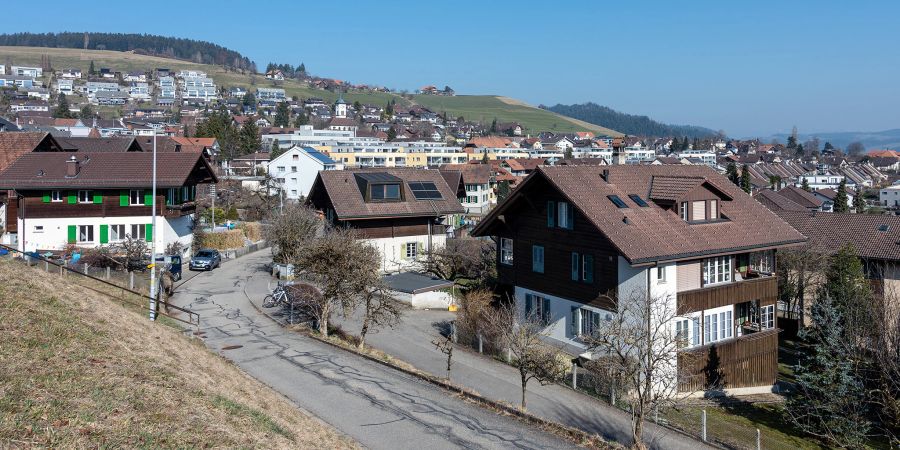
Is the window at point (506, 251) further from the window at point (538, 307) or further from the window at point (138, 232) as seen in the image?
the window at point (138, 232)

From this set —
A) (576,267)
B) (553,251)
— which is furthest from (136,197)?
(576,267)

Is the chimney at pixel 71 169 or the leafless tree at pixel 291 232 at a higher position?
the chimney at pixel 71 169

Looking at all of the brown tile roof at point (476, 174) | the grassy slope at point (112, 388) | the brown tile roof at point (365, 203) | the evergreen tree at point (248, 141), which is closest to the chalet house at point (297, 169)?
the brown tile roof at point (476, 174)

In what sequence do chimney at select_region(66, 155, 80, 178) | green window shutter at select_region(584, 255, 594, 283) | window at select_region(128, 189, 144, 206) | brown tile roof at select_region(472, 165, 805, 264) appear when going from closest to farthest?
brown tile roof at select_region(472, 165, 805, 264)
green window shutter at select_region(584, 255, 594, 283)
chimney at select_region(66, 155, 80, 178)
window at select_region(128, 189, 144, 206)

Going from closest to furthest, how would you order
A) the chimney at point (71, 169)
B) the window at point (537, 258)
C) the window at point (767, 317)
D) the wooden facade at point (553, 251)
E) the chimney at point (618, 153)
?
the wooden facade at point (553, 251) < the window at point (767, 317) < the window at point (537, 258) < the chimney at point (618, 153) < the chimney at point (71, 169)

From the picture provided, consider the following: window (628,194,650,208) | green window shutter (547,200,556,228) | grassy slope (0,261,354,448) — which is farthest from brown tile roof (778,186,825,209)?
grassy slope (0,261,354,448)

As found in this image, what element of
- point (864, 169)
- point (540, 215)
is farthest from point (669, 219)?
point (864, 169)

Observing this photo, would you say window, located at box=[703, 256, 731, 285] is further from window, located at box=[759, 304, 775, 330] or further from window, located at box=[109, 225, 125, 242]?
window, located at box=[109, 225, 125, 242]

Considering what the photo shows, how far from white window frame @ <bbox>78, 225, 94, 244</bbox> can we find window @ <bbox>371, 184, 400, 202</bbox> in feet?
52.7

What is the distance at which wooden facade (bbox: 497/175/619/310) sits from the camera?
26.6 metres

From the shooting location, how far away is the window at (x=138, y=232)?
137 feet

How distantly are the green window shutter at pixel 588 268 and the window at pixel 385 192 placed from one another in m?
20.7

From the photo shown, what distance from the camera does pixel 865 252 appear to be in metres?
41.2

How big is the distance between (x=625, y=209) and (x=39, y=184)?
3160 centimetres
